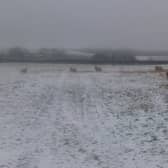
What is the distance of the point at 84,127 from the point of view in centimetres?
1517

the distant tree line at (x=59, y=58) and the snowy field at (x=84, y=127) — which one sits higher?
the distant tree line at (x=59, y=58)

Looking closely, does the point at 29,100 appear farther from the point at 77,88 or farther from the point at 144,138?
the point at 144,138

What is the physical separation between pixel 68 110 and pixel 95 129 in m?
3.77

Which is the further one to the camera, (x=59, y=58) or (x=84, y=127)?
(x=59, y=58)

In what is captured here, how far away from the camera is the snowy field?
11.5 meters

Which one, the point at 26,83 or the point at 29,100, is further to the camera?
the point at 26,83

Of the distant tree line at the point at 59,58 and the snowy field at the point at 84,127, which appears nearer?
the snowy field at the point at 84,127

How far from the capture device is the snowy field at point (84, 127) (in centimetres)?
1146

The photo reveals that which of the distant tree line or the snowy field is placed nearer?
the snowy field

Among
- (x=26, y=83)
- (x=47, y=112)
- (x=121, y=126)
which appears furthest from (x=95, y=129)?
(x=26, y=83)

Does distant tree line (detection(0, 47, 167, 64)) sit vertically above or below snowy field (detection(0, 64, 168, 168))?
above

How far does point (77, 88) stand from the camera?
26094mm

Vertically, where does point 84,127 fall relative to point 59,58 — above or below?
below

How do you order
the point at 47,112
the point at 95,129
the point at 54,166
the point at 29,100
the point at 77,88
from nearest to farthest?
1. the point at 54,166
2. the point at 95,129
3. the point at 47,112
4. the point at 29,100
5. the point at 77,88
